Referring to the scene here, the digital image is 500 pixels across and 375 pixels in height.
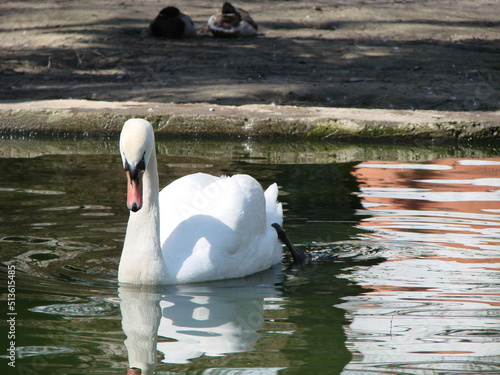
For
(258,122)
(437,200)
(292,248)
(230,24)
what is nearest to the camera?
(292,248)

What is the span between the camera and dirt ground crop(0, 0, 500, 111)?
11.1 m

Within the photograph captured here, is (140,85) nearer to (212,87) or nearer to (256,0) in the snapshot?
(212,87)

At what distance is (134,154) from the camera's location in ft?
14.9

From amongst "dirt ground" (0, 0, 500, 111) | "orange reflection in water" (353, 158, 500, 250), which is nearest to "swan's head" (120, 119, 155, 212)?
"orange reflection in water" (353, 158, 500, 250)

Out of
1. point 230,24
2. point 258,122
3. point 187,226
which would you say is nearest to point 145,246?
point 187,226

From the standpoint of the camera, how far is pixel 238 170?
774 cm

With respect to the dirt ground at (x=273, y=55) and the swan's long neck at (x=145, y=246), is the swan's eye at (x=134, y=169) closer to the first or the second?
the swan's long neck at (x=145, y=246)

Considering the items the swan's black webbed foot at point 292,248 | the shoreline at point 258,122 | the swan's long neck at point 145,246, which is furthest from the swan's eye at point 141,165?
the shoreline at point 258,122

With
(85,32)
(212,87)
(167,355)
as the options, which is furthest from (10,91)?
(167,355)

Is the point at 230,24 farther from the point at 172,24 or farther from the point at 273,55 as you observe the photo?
the point at 273,55

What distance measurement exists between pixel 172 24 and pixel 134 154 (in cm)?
1060

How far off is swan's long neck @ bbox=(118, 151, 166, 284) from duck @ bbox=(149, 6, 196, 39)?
10194mm

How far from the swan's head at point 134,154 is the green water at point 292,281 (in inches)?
20.6

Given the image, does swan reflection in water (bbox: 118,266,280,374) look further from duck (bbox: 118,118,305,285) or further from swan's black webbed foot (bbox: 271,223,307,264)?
swan's black webbed foot (bbox: 271,223,307,264)
